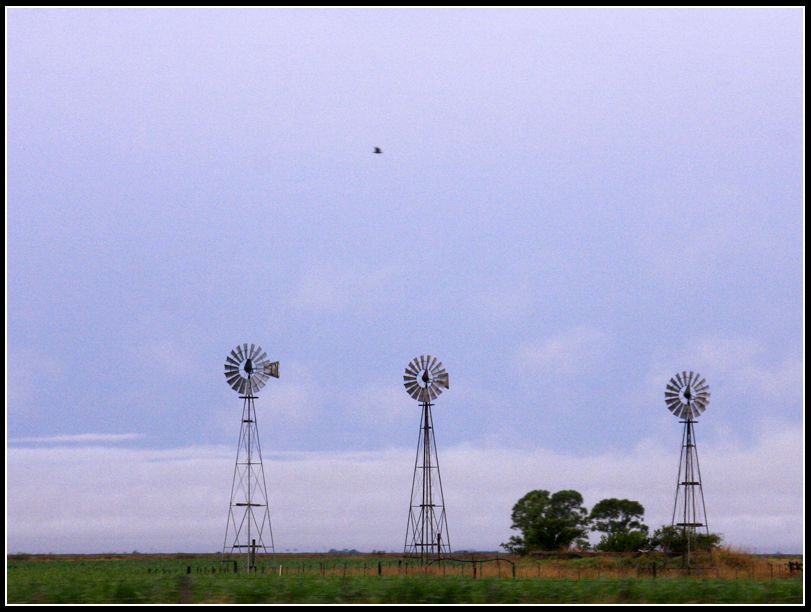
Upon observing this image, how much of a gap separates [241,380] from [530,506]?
41565mm

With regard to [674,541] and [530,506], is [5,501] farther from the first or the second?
[530,506]

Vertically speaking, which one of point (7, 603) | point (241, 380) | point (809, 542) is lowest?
point (7, 603)

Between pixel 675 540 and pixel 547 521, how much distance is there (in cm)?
1381

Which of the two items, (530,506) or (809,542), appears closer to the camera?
(809,542)

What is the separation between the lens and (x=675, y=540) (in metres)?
81.8

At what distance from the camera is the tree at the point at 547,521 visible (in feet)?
300

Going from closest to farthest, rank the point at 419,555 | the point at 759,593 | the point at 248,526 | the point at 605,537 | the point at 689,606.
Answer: the point at 689,606 → the point at 759,593 → the point at 248,526 → the point at 419,555 → the point at 605,537

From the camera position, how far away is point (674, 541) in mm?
81750

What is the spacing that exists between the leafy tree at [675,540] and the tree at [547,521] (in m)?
9.06

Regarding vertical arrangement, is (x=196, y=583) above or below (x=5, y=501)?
below

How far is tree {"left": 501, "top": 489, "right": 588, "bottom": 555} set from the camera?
9156cm

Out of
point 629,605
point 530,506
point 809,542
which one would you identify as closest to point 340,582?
point 629,605

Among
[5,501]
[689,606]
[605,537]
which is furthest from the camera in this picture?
[605,537]

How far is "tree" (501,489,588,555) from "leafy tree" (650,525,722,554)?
9.06m
